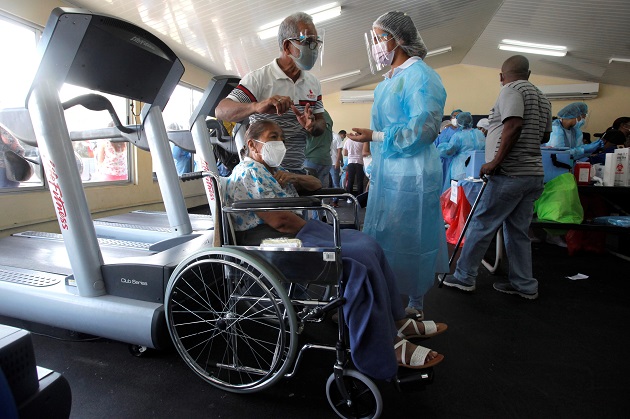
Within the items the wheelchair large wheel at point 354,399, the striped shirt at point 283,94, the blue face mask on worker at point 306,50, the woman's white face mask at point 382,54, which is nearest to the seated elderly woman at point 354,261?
the wheelchair large wheel at point 354,399

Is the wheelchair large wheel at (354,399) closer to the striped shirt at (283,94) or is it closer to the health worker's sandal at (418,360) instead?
the health worker's sandal at (418,360)

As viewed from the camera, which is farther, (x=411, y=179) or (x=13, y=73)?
(x=13, y=73)

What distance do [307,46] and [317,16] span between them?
4.04 metres

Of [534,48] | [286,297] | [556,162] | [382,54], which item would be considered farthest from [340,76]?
[286,297]

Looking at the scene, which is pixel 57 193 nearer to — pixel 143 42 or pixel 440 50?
pixel 143 42

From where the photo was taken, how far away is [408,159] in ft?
5.25

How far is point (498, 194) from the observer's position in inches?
86.3

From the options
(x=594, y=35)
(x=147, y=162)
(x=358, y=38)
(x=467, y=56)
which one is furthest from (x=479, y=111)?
(x=147, y=162)

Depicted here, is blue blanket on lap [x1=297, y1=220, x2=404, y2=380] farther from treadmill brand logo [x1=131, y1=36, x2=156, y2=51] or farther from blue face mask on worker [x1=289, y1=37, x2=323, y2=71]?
treadmill brand logo [x1=131, y1=36, x2=156, y2=51]

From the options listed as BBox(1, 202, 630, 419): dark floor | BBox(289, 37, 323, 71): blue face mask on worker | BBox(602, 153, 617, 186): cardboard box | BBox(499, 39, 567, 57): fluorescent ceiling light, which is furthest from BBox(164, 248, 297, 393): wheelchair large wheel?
BBox(499, 39, 567, 57): fluorescent ceiling light

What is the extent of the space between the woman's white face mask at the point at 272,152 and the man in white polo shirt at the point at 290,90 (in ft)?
0.55

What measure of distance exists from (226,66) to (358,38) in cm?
257

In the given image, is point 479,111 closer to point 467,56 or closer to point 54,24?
point 467,56

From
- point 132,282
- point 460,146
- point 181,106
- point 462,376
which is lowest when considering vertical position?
point 462,376
